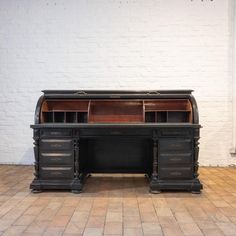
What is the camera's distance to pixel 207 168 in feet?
18.0

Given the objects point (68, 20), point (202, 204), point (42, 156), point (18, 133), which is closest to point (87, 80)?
point (68, 20)

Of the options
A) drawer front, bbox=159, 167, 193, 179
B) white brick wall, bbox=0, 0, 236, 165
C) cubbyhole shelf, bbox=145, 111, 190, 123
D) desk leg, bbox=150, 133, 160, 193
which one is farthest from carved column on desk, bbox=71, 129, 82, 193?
white brick wall, bbox=0, 0, 236, 165

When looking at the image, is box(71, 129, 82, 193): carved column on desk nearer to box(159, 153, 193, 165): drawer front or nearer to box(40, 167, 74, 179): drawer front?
box(40, 167, 74, 179): drawer front

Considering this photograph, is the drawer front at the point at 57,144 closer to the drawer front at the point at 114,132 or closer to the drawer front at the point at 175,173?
the drawer front at the point at 114,132

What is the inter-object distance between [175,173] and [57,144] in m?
1.54

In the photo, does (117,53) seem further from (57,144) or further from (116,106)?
(57,144)

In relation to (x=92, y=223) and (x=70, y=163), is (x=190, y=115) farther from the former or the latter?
(x=92, y=223)

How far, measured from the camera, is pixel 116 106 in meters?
4.71

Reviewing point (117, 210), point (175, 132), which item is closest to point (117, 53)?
point (175, 132)

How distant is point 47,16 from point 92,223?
13.2 ft

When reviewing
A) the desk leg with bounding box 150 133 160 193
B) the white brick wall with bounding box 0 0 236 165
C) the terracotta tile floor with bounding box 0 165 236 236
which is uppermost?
the white brick wall with bounding box 0 0 236 165

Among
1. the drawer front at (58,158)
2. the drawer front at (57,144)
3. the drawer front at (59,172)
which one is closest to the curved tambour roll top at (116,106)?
the drawer front at (57,144)

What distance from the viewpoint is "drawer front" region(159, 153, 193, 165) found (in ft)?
13.0

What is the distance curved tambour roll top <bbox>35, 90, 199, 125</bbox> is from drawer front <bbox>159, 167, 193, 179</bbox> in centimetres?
66
